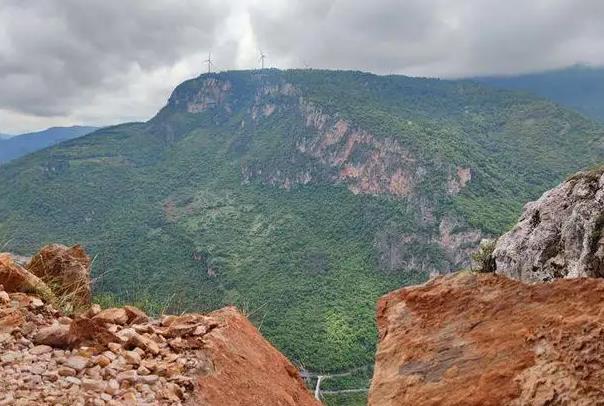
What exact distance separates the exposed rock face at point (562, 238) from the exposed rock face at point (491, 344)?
0.54 meters

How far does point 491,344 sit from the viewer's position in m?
5.36

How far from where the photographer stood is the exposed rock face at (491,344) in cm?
465

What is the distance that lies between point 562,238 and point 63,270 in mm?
8044

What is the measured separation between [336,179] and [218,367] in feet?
564

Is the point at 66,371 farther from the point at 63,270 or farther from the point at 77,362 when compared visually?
the point at 63,270

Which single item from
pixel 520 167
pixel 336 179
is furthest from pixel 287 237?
pixel 520 167

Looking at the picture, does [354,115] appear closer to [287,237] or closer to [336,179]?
[336,179]

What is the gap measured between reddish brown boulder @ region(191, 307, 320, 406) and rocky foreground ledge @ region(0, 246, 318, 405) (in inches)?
0.6

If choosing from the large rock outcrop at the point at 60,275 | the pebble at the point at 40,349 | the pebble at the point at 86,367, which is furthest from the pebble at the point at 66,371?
the large rock outcrop at the point at 60,275

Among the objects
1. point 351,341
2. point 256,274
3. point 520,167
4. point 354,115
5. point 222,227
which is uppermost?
point 354,115

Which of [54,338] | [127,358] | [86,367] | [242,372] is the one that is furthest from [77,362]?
[242,372]

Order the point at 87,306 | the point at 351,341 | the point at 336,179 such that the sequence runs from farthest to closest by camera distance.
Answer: the point at 336,179, the point at 351,341, the point at 87,306

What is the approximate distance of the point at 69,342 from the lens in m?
6.16

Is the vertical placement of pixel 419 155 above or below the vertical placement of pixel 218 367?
above
